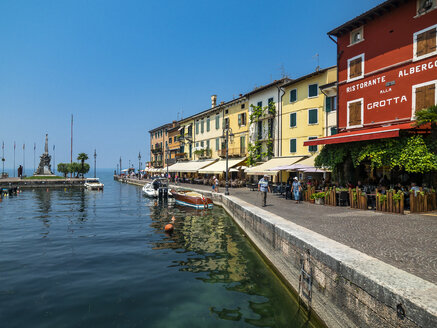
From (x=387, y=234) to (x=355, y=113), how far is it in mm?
11607

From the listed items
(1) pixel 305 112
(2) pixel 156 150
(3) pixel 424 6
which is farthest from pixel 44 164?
(3) pixel 424 6

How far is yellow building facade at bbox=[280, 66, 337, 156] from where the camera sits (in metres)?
23.8

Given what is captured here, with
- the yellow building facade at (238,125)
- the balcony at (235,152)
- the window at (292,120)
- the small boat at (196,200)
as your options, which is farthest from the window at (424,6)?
the balcony at (235,152)

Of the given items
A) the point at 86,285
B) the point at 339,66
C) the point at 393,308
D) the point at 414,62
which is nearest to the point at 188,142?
the point at 339,66

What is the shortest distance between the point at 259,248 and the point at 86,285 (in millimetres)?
6100

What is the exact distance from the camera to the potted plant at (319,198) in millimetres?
15727

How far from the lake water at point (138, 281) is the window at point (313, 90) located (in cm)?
1524

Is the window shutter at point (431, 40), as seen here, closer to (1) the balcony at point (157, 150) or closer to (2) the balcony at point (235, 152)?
(2) the balcony at point (235, 152)

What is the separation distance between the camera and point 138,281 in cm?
860

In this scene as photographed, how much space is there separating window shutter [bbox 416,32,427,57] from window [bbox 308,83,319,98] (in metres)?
10.3

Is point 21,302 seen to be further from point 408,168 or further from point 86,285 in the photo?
point 408,168

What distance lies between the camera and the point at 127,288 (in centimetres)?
808

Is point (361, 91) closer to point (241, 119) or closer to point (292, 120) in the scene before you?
point (292, 120)

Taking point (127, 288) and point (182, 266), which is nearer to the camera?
point (127, 288)
